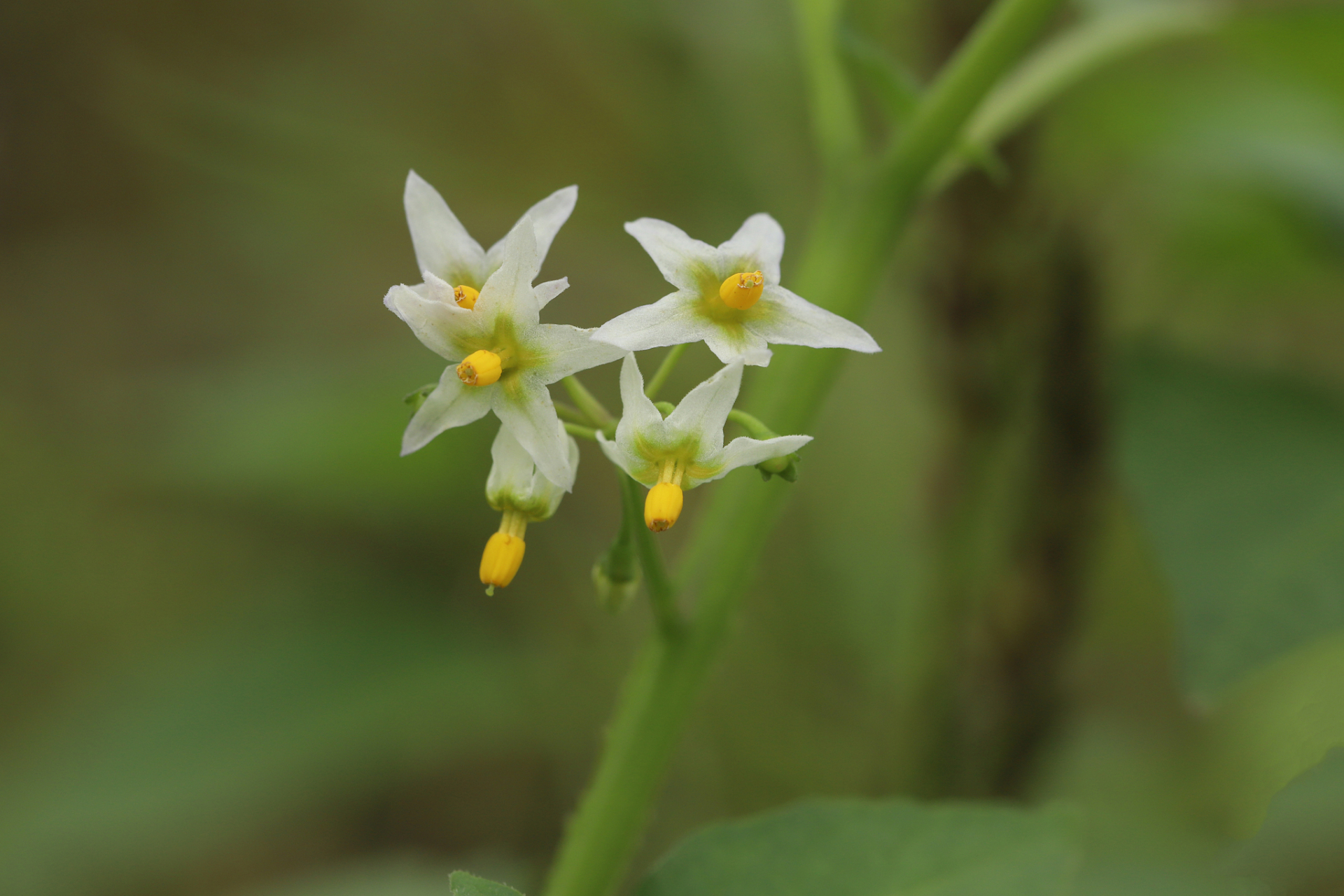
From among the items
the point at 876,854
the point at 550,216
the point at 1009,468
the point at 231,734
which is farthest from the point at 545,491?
the point at 231,734

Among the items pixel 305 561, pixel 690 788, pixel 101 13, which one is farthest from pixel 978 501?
pixel 101 13

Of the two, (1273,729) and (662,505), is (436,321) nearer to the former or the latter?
(662,505)

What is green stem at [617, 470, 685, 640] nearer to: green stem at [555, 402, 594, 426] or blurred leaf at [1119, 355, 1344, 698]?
green stem at [555, 402, 594, 426]

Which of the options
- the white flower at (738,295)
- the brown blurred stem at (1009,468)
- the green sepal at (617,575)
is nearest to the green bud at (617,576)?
the green sepal at (617,575)

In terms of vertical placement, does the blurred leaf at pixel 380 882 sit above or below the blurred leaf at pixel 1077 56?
below

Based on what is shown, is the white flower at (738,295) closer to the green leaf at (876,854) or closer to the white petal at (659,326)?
the white petal at (659,326)

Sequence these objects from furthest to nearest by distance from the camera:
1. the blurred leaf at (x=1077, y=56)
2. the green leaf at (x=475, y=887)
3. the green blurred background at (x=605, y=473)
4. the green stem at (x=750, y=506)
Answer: the green blurred background at (x=605, y=473), the blurred leaf at (x=1077, y=56), the green stem at (x=750, y=506), the green leaf at (x=475, y=887)

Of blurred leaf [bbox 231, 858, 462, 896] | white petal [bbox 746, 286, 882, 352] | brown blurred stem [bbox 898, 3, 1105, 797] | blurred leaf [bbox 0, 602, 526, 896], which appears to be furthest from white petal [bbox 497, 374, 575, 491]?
blurred leaf [bbox 0, 602, 526, 896]
